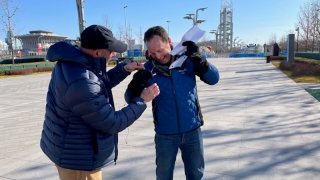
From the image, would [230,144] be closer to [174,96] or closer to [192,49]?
[174,96]

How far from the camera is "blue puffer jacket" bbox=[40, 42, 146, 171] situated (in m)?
1.77

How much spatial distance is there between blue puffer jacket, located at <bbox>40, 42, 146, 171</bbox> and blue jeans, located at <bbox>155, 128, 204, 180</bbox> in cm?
62

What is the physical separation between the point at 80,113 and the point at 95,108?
0.10 meters

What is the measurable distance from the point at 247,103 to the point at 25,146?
213 inches

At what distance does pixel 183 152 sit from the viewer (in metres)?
2.63

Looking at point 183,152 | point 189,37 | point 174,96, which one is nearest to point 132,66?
point 174,96

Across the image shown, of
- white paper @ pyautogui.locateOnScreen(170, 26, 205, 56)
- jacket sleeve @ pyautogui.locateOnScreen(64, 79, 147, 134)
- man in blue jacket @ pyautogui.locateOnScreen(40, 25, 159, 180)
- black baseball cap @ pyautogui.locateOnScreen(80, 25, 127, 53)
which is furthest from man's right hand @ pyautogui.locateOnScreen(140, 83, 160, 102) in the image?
white paper @ pyautogui.locateOnScreen(170, 26, 205, 56)

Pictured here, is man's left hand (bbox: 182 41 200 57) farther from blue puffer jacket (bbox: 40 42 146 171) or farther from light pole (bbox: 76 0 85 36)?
light pole (bbox: 76 0 85 36)

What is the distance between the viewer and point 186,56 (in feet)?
7.87

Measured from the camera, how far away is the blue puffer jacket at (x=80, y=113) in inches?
69.8

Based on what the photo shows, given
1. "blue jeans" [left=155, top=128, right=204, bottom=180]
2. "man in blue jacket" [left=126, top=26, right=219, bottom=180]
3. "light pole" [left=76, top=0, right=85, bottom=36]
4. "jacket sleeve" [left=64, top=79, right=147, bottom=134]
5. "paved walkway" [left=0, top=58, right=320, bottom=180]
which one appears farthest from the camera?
"light pole" [left=76, top=0, right=85, bottom=36]

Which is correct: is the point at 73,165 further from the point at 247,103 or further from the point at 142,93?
the point at 247,103

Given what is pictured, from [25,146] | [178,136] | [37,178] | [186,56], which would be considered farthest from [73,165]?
[25,146]

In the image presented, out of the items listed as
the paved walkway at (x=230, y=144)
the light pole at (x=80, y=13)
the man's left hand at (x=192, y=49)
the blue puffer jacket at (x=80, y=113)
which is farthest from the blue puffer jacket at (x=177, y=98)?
the light pole at (x=80, y=13)
